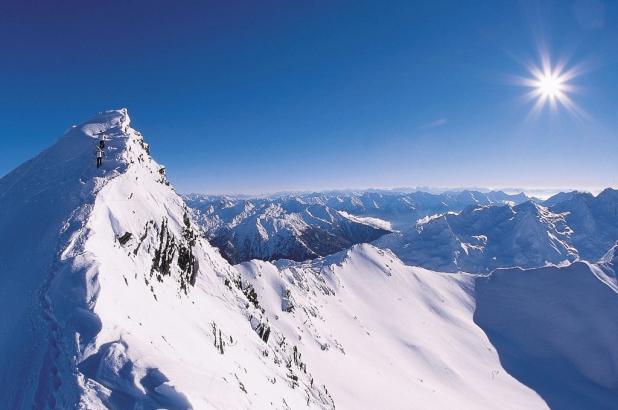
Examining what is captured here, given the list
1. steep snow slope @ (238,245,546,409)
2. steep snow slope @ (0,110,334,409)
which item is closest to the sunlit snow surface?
steep snow slope @ (0,110,334,409)

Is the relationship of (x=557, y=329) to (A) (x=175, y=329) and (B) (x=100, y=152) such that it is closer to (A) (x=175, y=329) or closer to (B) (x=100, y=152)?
(A) (x=175, y=329)

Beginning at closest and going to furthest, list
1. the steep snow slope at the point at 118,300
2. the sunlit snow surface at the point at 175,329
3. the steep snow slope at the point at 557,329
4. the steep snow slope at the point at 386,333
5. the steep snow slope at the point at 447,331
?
the steep snow slope at the point at 118,300 < the sunlit snow surface at the point at 175,329 < the steep snow slope at the point at 386,333 < the steep snow slope at the point at 447,331 < the steep snow slope at the point at 557,329

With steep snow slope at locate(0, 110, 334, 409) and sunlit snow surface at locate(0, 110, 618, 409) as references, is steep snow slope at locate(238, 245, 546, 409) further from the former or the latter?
steep snow slope at locate(0, 110, 334, 409)

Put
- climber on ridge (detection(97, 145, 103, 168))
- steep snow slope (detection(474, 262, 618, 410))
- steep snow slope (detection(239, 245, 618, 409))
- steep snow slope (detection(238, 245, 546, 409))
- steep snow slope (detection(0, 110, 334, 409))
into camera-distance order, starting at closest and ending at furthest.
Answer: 1. steep snow slope (detection(0, 110, 334, 409))
2. climber on ridge (detection(97, 145, 103, 168))
3. steep snow slope (detection(238, 245, 546, 409))
4. steep snow slope (detection(239, 245, 618, 409))
5. steep snow slope (detection(474, 262, 618, 410))

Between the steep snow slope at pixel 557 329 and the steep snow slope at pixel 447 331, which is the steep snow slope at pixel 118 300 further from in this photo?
the steep snow slope at pixel 557 329

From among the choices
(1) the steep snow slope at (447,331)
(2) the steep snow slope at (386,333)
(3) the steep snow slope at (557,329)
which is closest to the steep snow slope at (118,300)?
(2) the steep snow slope at (386,333)

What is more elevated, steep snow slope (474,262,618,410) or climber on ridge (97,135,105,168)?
climber on ridge (97,135,105,168)
